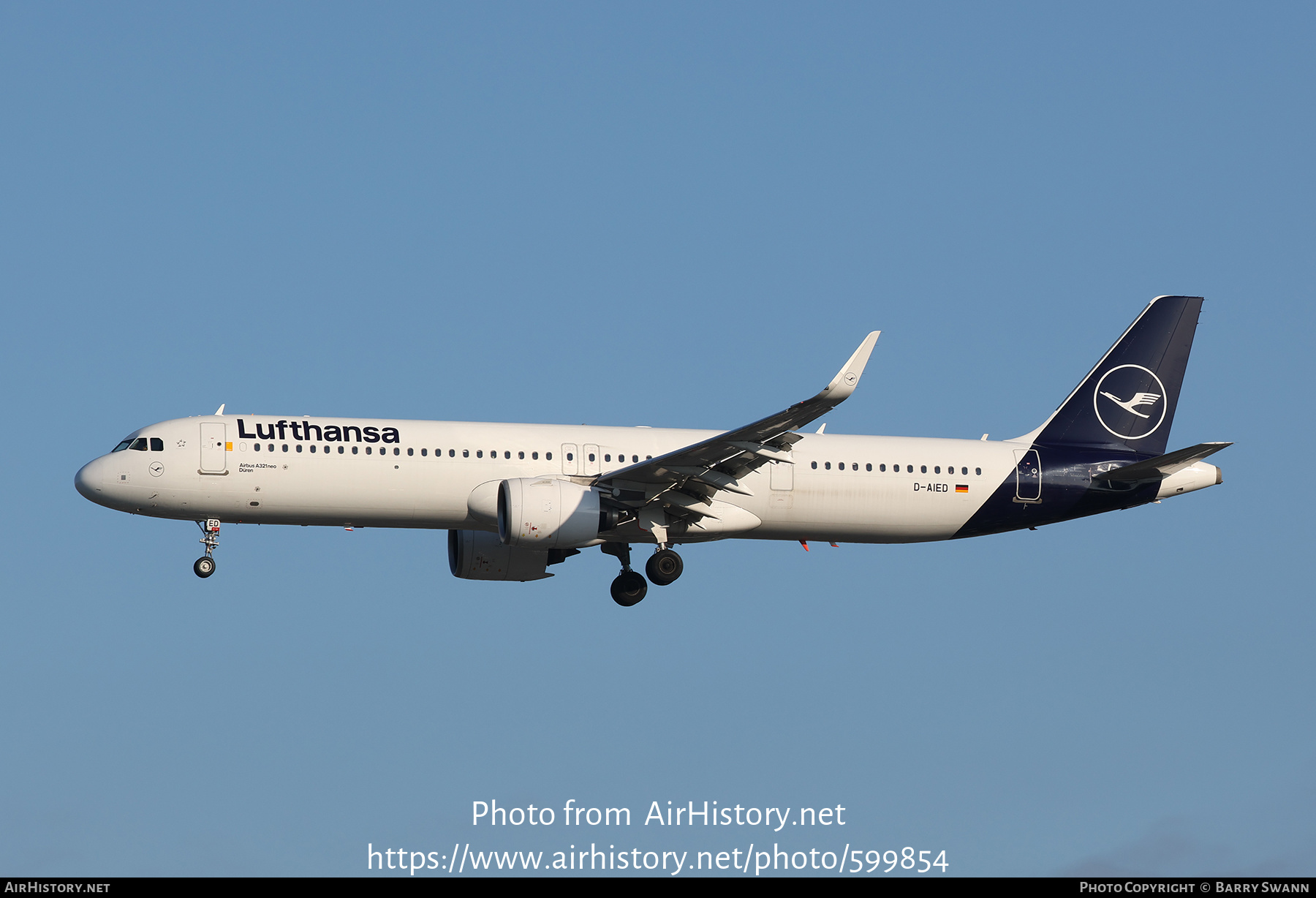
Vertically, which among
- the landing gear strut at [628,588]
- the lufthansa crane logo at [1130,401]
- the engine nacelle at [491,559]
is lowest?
the landing gear strut at [628,588]

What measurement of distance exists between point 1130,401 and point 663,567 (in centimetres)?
1417

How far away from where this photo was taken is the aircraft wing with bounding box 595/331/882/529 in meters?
39.1

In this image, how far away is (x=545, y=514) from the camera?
41000mm

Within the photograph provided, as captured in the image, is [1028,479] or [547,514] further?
[1028,479]

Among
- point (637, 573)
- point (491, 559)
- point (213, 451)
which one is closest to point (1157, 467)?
point (637, 573)

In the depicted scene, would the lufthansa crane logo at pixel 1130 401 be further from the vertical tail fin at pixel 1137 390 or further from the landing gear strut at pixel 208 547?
the landing gear strut at pixel 208 547

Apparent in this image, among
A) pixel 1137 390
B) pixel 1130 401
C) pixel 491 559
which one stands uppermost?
pixel 1137 390

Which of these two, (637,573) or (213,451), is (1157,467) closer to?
(637,573)

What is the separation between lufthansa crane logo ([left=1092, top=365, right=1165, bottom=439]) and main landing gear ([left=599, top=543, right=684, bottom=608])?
12.8 metres

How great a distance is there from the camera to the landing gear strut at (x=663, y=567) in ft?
144

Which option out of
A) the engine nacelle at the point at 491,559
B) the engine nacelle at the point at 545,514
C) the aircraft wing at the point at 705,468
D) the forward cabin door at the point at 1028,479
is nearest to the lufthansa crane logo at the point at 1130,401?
the forward cabin door at the point at 1028,479

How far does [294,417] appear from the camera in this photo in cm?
4300

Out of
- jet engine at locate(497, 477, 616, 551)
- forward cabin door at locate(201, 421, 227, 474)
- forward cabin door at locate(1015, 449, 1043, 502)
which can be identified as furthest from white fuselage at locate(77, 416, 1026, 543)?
jet engine at locate(497, 477, 616, 551)

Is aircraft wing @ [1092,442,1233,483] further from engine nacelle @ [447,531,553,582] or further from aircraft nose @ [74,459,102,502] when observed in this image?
aircraft nose @ [74,459,102,502]
